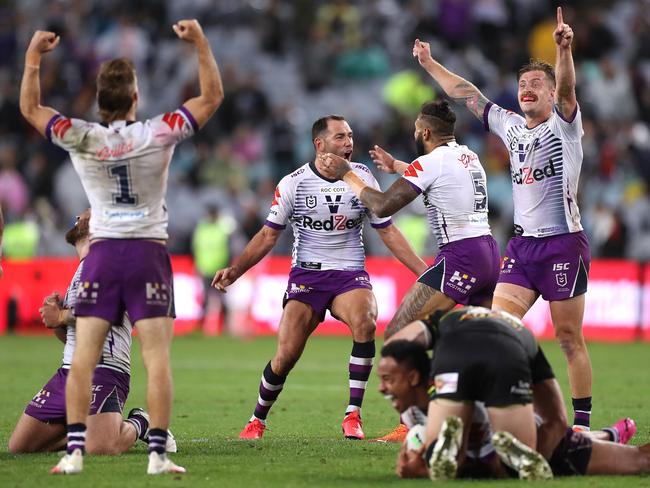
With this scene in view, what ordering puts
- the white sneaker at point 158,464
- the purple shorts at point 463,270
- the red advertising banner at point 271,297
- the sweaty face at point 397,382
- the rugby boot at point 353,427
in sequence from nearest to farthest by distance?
the sweaty face at point 397,382, the white sneaker at point 158,464, the purple shorts at point 463,270, the rugby boot at point 353,427, the red advertising banner at point 271,297

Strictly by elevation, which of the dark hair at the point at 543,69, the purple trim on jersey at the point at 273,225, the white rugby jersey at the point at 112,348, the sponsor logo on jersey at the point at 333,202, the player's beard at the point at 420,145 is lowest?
the white rugby jersey at the point at 112,348

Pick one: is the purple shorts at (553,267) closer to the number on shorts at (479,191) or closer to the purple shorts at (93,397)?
the number on shorts at (479,191)

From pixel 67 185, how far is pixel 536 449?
18170mm

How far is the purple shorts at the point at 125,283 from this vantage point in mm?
7848

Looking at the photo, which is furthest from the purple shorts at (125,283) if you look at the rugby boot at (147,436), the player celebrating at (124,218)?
the rugby boot at (147,436)

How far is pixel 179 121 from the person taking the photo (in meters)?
7.88

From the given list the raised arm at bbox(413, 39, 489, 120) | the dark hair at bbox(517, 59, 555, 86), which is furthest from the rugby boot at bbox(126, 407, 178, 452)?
the dark hair at bbox(517, 59, 555, 86)

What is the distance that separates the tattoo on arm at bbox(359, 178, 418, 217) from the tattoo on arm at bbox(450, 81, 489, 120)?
148 cm

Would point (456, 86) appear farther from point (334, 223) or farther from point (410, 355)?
point (410, 355)

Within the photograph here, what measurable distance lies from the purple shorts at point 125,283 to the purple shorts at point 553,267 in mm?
3228

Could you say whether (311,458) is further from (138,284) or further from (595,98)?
(595,98)

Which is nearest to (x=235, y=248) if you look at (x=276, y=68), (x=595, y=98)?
(x=276, y=68)

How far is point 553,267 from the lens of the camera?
977 cm

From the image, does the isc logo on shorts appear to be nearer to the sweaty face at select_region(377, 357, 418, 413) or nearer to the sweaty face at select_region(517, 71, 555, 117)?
the sweaty face at select_region(377, 357, 418, 413)
